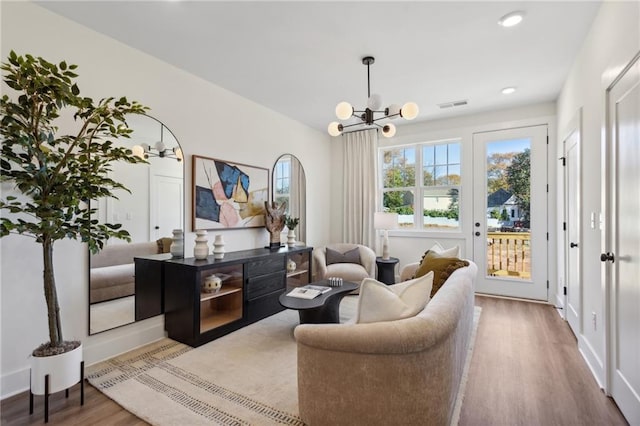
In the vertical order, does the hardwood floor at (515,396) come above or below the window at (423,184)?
below

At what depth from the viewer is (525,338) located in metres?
2.97

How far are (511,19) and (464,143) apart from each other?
2.45 meters

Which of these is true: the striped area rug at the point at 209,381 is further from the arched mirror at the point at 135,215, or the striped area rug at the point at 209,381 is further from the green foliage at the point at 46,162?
the green foliage at the point at 46,162

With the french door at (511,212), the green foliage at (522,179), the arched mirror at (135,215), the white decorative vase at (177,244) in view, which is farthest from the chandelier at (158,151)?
the green foliage at (522,179)

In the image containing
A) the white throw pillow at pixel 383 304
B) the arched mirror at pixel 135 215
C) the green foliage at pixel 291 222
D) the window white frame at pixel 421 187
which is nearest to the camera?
the white throw pillow at pixel 383 304

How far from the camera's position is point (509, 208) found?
4.36 metres

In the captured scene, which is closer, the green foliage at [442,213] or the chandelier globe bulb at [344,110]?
the chandelier globe bulb at [344,110]

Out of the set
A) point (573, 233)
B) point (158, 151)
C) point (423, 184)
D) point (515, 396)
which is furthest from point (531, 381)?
point (158, 151)

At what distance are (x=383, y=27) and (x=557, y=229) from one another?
11.5 ft

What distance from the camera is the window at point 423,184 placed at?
4.80 m

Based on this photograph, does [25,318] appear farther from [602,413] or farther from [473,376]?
[602,413]

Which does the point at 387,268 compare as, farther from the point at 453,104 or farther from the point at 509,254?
the point at 453,104

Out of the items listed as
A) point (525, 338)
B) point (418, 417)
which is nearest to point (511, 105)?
point (525, 338)

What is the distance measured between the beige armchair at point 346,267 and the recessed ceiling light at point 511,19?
311 cm
